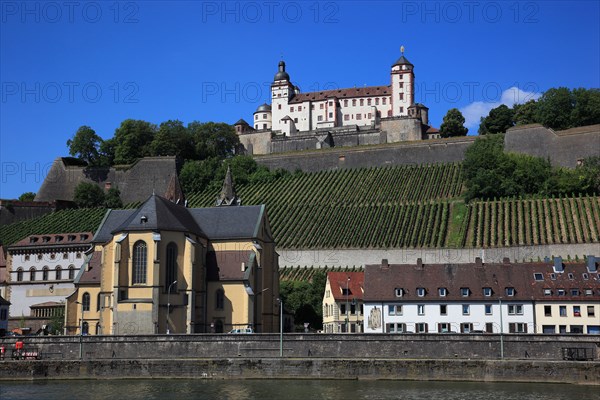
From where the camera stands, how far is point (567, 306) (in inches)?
2527

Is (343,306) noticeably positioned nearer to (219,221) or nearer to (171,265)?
(219,221)

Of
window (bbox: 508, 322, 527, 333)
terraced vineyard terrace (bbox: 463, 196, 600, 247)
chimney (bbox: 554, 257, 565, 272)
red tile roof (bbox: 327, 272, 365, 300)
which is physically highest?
terraced vineyard terrace (bbox: 463, 196, 600, 247)

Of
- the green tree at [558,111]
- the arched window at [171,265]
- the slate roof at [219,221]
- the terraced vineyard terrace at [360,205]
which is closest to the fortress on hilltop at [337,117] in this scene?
the terraced vineyard terrace at [360,205]

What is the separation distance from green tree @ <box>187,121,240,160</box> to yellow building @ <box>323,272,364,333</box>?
73291 mm

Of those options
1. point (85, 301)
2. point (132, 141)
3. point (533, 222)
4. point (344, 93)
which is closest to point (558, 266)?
point (533, 222)

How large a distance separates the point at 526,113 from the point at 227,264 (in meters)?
88.4

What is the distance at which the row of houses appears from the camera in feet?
211

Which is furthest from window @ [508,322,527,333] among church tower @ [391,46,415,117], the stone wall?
church tower @ [391,46,415,117]

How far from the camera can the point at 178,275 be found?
210 feet

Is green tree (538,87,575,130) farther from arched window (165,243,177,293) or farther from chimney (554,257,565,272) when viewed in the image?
arched window (165,243,177,293)

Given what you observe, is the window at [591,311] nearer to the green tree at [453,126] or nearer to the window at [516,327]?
the window at [516,327]

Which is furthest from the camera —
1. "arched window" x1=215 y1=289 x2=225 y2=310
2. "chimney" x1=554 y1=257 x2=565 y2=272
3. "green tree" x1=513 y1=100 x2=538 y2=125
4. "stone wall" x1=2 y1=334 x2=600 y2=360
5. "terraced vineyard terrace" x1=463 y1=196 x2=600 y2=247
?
"green tree" x1=513 y1=100 x2=538 y2=125

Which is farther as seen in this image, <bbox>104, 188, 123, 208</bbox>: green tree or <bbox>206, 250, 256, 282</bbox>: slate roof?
<bbox>104, 188, 123, 208</bbox>: green tree

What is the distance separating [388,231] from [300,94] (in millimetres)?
80348
